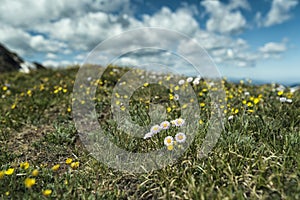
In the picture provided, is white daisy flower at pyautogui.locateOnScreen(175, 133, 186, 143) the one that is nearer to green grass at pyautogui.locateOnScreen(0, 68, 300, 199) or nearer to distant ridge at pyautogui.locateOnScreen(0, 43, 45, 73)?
green grass at pyautogui.locateOnScreen(0, 68, 300, 199)

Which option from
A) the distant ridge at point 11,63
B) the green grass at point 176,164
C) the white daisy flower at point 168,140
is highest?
the distant ridge at point 11,63

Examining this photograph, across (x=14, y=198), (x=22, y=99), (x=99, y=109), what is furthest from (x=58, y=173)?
(x=22, y=99)

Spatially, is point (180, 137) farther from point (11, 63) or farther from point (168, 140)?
point (11, 63)

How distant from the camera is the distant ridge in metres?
13.0

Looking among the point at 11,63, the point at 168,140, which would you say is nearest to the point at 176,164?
the point at 168,140

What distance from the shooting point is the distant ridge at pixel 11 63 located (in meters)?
13.0

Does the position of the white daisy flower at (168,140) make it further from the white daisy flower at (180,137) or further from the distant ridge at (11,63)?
the distant ridge at (11,63)

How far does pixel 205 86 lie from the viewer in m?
6.12

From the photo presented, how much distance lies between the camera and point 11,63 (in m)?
13.5

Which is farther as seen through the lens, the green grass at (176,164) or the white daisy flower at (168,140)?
the white daisy flower at (168,140)

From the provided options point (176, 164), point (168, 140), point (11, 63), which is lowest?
point (176, 164)

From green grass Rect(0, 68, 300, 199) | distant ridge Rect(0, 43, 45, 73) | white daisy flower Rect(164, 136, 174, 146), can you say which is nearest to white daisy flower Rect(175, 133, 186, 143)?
white daisy flower Rect(164, 136, 174, 146)

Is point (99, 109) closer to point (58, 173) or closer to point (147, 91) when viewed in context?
point (147, 91)

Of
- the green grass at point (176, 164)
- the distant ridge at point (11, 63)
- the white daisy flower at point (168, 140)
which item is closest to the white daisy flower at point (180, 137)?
the white daisy flower at point (168, 140)
